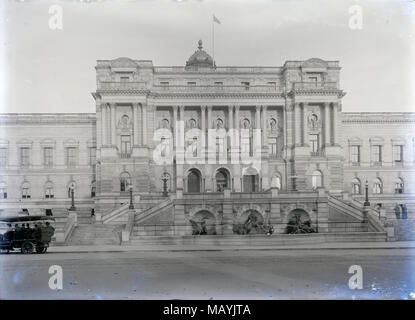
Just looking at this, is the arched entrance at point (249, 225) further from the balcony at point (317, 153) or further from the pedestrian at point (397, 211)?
the pedestrian at point (397, 211)

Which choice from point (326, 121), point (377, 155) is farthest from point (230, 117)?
point (377, 155)

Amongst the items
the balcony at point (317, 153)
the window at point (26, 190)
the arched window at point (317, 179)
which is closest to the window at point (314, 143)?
the balcony at point (317, 153)

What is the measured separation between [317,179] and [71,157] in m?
15.7

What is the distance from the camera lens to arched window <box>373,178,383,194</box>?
99.0 feet

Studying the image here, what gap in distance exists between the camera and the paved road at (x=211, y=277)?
15.1 meters

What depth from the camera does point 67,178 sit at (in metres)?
32.5

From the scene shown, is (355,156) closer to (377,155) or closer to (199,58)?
(377,155)

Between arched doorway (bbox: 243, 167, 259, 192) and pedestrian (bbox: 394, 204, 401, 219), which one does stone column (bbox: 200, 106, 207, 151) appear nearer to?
arched doorway (bbox: 243, 167, 259, 192)

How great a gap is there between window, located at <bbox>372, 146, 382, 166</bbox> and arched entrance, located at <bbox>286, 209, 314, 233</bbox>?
5.00 meters

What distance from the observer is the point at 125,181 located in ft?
105

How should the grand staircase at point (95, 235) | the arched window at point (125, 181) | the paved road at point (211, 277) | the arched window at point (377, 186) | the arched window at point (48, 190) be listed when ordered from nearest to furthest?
the paved road at point (211, 277) < the grand staircase at point (95, 235) < the arched window at point (377, 186) < the arched window at point (48, 190) < the arched window at point (125, 181)

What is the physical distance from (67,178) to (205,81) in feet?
34.4

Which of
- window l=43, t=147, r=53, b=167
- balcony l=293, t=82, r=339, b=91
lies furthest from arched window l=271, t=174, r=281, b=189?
window l=43, t=147, r=53, b=167

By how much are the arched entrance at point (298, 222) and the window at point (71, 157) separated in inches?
557
